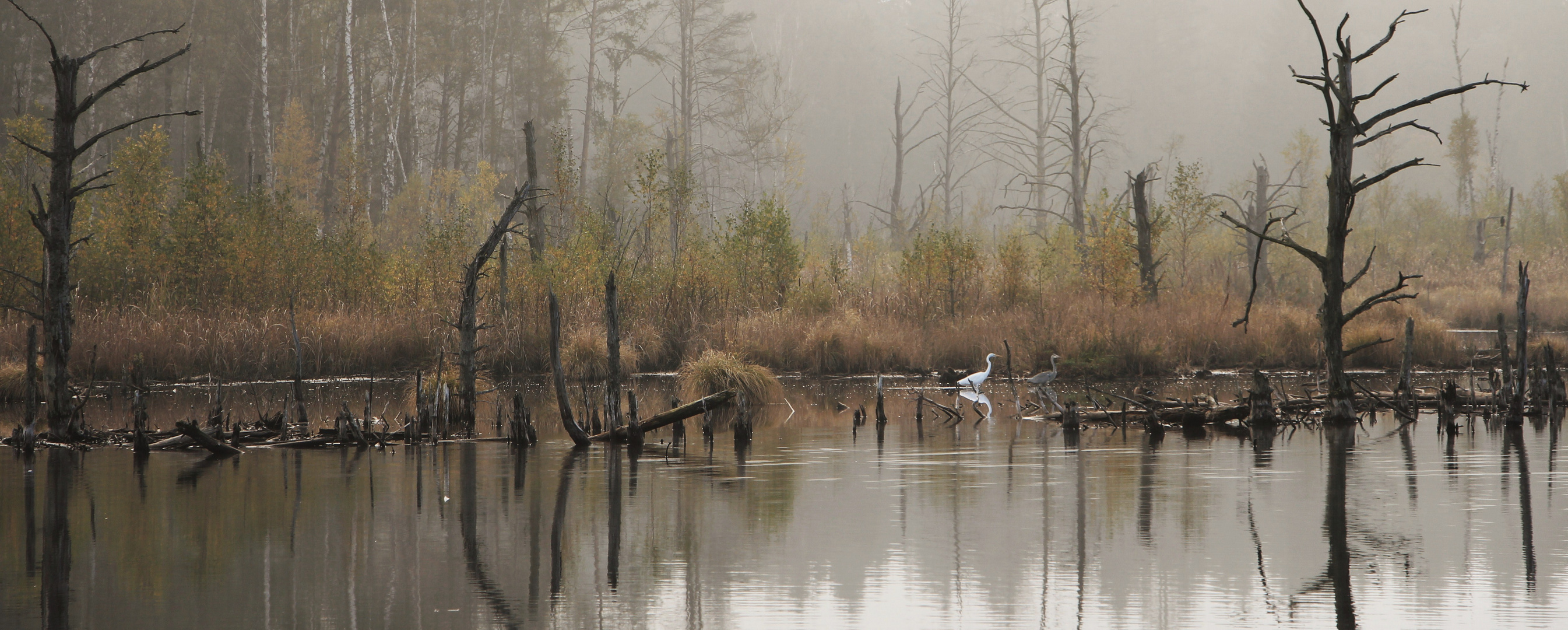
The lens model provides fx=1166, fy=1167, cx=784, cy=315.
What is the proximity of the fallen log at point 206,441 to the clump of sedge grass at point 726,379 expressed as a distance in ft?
19.7

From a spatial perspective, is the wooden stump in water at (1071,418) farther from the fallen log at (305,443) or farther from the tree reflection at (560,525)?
the fallen log at (305,443)

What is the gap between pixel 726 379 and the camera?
1516 cm

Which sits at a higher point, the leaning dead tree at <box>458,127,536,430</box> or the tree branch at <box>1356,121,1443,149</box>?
the tree branch at <box>1356,121,1443,149</box>

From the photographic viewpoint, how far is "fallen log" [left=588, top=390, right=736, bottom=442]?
10250 millimetres

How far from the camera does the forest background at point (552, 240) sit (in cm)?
2016

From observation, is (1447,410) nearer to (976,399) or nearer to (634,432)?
(976,399)

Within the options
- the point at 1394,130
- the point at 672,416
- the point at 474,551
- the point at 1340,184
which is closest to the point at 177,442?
the point at 672,416

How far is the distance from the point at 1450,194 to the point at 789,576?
3569 inches

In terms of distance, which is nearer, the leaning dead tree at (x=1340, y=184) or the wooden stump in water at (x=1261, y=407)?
the leaning dead tree at (x=1340, y=184)

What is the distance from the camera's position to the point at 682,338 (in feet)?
71.2

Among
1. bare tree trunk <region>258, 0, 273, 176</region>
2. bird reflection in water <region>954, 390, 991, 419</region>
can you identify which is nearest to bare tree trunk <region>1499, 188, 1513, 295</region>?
bird reflection in water <region>954, 390, 991, 419</region>

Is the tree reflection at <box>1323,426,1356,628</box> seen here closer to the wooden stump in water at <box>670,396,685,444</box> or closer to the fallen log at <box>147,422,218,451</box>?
the wooden stump in water at <box>670,396,685,444</box>

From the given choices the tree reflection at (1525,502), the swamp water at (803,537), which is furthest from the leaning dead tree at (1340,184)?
the tree reflection at (1525,502)

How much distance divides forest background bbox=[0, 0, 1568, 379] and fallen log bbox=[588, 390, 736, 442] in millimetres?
5024
